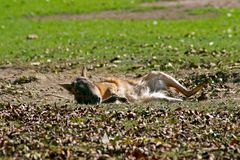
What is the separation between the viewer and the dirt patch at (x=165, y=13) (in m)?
25.0

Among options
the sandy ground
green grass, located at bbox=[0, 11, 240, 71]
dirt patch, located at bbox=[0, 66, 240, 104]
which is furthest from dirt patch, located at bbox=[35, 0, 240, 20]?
dirt patch, located at bbox=[0, 66, 240, 104]

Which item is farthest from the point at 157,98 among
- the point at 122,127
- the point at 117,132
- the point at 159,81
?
the point at 117,132

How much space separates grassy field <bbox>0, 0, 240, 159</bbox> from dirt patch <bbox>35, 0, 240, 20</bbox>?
351 mm

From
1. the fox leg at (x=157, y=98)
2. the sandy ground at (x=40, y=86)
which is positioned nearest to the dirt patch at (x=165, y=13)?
the sandy ground at (x=40, y=86)

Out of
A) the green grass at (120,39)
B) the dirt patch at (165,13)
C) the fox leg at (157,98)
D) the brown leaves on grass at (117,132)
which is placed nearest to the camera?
the brown leaves on grass at (117,132)

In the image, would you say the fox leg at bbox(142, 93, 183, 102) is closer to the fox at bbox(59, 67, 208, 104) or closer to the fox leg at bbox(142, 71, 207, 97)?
the fox at bbox(59, 67, 208, 104)

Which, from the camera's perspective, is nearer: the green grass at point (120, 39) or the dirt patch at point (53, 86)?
the dirt patch at point (53, 86)

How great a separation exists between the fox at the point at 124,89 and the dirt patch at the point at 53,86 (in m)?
0.29

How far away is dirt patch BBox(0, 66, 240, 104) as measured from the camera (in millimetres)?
11797

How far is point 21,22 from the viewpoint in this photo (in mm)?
24250

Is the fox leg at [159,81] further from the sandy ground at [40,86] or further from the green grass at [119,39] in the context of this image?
the green grass at [119,39]

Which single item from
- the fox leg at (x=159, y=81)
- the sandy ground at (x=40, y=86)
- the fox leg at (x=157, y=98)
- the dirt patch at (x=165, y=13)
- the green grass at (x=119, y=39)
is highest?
the fox leg at (x=159, y=81)

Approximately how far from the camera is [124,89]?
11.6 meters

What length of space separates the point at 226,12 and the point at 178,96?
511 inches
